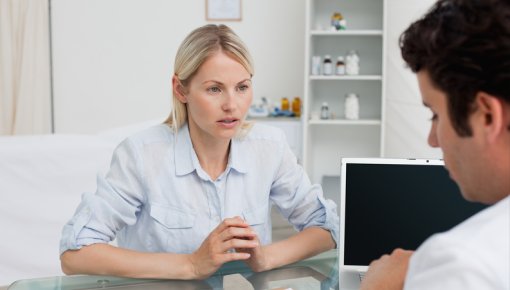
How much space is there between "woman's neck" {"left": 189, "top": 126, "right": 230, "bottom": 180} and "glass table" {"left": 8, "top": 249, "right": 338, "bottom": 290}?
27 centimetres

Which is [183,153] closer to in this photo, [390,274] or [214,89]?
[214,89]

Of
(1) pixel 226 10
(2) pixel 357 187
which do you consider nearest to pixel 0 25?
(1) pixel 226 10

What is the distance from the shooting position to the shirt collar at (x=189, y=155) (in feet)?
4.94

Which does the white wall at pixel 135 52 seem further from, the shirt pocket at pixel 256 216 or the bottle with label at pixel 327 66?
the shirt pocket at pixel 256 216

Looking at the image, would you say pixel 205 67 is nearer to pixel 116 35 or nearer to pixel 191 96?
pixel 191 96

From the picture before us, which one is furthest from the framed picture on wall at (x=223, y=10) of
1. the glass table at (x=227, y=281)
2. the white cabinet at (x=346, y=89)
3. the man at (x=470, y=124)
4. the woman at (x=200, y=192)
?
the man at (x=470, y=124)

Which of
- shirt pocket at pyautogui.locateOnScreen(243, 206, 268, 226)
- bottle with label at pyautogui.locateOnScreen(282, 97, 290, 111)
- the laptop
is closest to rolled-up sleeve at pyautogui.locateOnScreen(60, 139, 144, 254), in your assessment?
shirt pocket at pyautogui.locateOnScreen(243, 206, 268, 226)

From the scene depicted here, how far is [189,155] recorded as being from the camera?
1518 mm

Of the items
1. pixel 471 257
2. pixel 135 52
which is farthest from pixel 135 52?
pixel 471 257

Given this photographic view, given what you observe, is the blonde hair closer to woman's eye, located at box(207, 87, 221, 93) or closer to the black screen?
woman's eye, located at box(207, 87, 221, 93)

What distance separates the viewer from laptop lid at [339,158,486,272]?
128 centimetres

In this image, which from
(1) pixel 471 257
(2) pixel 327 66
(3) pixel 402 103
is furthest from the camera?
(2) pixel 327 66

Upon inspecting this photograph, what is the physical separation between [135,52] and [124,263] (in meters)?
3.47

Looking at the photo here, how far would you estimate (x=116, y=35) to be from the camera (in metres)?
4.59
